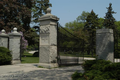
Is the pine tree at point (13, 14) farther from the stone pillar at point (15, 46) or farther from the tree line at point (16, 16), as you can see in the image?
the stone pillar at point (15, 46)

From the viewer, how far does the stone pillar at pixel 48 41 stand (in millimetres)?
7938

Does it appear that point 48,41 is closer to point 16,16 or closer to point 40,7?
point 16,16

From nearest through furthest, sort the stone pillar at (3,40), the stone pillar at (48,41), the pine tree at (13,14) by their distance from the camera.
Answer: the stone pillar at (48,41), the stone pillar at (3,40), the pine tree at (13,14)

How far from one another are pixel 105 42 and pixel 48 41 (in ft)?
11.3

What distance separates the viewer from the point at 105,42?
5664mm

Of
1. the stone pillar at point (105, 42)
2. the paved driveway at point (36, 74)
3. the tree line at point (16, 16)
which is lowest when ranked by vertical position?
the paved driveway at point (36, 74)

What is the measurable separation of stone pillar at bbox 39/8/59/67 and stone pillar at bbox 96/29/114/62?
2986 millimetres

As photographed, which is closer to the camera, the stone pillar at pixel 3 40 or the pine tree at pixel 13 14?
the stone pillar at pixel 3 40

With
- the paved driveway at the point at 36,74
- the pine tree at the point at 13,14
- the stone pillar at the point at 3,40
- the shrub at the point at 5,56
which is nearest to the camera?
the paved driveway at the point at 36,74

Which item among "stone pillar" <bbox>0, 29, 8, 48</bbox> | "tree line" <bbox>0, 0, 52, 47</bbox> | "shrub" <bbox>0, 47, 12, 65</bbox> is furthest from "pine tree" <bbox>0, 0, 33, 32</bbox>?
"shrub" <bbox>0, 47, 12, 65</bbox>

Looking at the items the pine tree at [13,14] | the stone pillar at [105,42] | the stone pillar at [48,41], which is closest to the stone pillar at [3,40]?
the stone pillar at [48,41]

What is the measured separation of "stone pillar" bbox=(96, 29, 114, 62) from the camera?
5.59 metres

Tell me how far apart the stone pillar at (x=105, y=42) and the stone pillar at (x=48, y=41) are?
299 cm

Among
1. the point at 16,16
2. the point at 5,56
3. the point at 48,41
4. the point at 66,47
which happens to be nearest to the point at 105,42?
the point at 48,41
